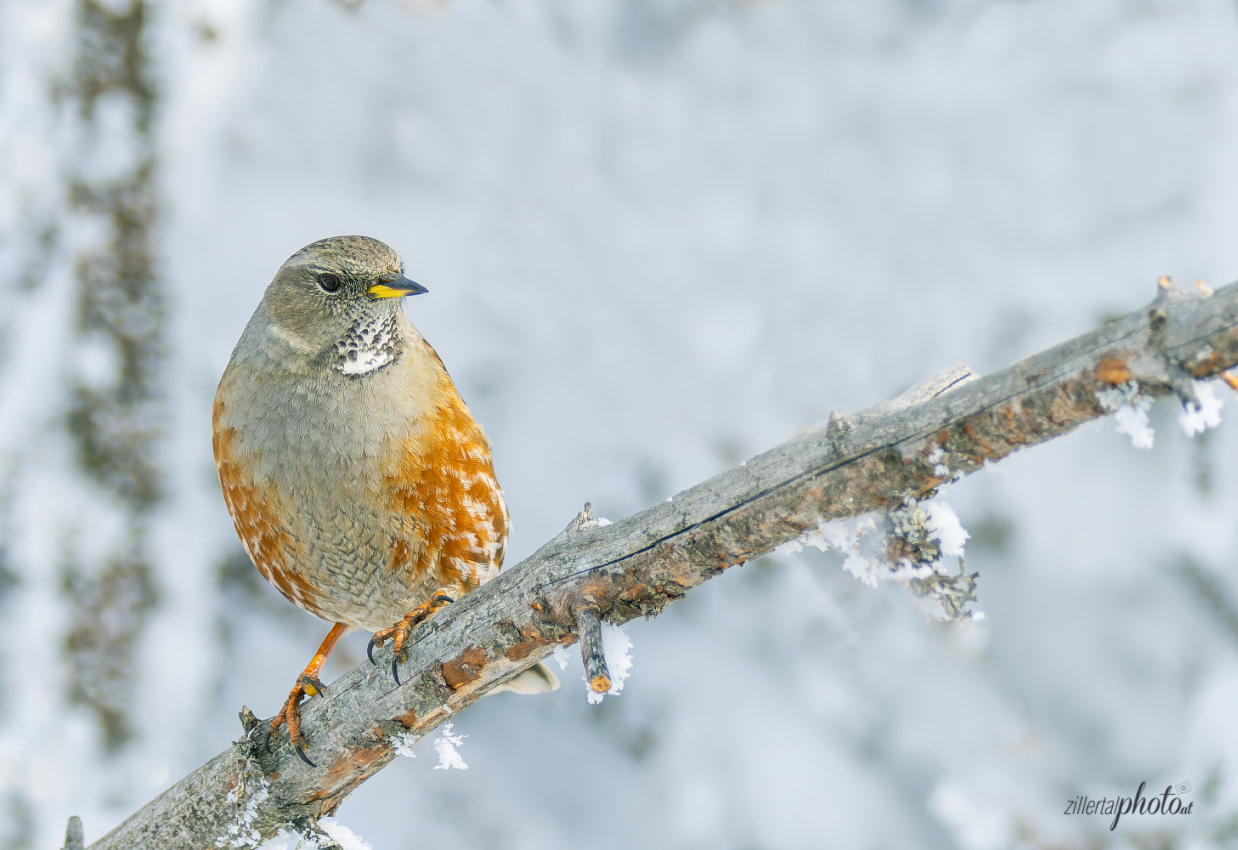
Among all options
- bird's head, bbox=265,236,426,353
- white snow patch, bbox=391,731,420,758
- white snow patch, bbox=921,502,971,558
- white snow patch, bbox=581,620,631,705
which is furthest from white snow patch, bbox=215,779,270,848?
white snow patch, bbox=921,502,971,558

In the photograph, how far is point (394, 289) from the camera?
3.32 metres

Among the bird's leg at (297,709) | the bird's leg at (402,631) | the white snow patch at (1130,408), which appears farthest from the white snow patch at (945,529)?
the bird's leg at (297,709)

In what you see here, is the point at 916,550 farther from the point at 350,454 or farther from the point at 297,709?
the point at 297,709

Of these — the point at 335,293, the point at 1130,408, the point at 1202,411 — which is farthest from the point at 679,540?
the point at 335,293

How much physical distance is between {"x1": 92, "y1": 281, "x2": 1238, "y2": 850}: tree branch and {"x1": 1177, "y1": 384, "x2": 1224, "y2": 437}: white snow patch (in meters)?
0.02

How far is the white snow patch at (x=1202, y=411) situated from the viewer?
1.54 meters

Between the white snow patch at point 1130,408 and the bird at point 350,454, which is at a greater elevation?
the bird at point 350,454

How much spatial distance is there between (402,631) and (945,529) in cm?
173

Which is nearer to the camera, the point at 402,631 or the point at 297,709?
the point at 402,631

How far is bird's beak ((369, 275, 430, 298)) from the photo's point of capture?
3318 mm

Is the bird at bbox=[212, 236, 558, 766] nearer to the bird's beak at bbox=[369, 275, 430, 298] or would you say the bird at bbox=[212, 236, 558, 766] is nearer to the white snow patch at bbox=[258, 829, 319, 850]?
the bird's beak at bbox=[369, 275, 430, 298]

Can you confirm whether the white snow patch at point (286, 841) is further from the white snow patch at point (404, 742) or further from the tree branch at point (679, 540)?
the white snow patch at point (404, 742)

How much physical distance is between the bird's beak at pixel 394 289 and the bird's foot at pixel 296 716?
144 centimetres

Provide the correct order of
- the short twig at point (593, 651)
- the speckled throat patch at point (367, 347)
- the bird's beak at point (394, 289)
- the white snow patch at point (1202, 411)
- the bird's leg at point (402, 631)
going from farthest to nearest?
the bird's beak at point (394, 289) → the speckled throat patch at point (367, 347) → the bird's leg at point (402, 631) → the short twig at point (593, 651) → the white snow patch at point (1202, 411)
